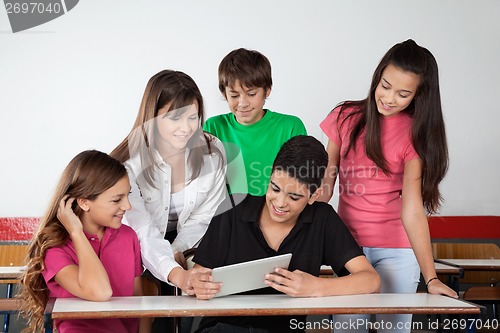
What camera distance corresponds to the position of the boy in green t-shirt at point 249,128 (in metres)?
2.81

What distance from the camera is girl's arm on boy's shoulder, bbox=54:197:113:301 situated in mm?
2006

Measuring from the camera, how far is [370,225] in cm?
237

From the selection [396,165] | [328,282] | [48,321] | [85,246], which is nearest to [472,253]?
[396,165]

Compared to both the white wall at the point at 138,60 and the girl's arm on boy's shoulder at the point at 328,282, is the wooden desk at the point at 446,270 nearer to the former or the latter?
the white wall at the point at 138,60

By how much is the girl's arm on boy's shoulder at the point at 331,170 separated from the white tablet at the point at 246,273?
0.52 m

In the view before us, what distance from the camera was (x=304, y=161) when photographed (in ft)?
7.25

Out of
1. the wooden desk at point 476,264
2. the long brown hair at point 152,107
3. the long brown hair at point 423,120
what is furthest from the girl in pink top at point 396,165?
the wooden desk at point 476,264

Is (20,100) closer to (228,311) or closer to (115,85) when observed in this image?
(115,85)

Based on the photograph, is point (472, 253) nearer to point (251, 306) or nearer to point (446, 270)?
point (446, 270)

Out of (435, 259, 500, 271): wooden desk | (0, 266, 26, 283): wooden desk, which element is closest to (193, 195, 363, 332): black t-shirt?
(0, 266, 26, 283): wooden desk

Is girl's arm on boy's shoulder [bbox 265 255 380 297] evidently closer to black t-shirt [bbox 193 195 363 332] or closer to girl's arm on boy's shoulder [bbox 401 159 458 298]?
black t-shirt [bbox 193 195 363 332]

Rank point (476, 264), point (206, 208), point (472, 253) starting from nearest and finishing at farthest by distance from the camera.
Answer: point (206, 208), point (476, 264), point (472, 253)

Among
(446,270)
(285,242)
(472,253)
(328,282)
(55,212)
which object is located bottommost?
(472,253)

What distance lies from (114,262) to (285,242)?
567 millimetres
